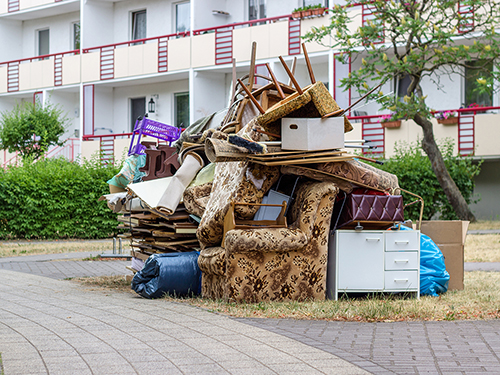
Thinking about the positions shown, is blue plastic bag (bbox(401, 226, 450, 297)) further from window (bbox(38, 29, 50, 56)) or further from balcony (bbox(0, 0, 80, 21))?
window (bbox(38, 29, 50, 56))

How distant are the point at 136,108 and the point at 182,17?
4456mm

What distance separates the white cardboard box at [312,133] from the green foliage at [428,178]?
13.5 metres

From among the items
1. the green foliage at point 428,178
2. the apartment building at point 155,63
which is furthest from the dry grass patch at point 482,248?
the apartment building at point 155,63

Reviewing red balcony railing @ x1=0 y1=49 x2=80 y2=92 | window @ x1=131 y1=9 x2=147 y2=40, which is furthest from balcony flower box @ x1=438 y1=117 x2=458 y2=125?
red balcony railing @ x1=0 y1=49 x2=80 y2=92

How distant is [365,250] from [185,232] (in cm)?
216

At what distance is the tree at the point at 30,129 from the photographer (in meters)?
28.1

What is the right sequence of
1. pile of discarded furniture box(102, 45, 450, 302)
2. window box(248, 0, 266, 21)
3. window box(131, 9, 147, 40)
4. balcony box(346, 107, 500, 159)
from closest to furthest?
pile of discarded furniture box(102, 45, 450, 302)
balcony box(346, 107, 500, 159)
window box(248, 0, 266, 21)
window box(131, 9, 147, 40)

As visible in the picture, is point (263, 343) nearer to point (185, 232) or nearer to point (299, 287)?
point (299, 287)

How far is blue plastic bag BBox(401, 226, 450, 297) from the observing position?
7980 millimetres

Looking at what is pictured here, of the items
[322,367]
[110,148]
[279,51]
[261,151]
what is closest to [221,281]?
[261,151]

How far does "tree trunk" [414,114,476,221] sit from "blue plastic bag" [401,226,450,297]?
37.4 ft

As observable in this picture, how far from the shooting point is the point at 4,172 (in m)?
20.1

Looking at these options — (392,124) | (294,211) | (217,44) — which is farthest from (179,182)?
(217,44)

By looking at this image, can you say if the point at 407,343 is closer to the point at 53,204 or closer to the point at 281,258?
the point at 281,258
